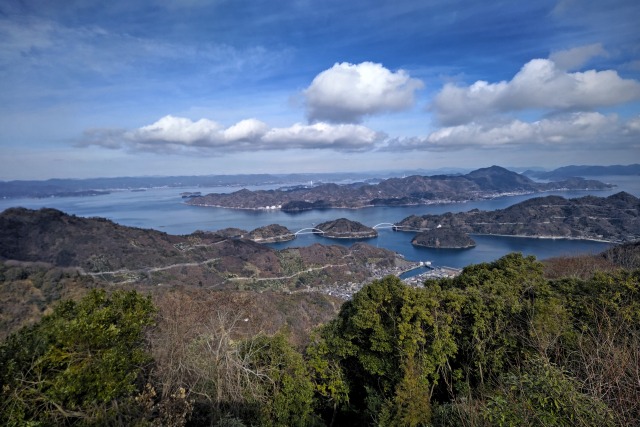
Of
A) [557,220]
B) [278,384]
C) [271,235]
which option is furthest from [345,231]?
[278,384]

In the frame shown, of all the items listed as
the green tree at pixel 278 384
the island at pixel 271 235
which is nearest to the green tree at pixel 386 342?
the green tree at pixel 278 384

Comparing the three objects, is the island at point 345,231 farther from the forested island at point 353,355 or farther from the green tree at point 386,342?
the green tree at point 386,342

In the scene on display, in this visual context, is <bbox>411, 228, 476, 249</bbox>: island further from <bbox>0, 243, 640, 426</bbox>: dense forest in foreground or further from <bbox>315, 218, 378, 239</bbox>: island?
<bbox>0, 243, 640, 426</bbox>: dense forest in foreground

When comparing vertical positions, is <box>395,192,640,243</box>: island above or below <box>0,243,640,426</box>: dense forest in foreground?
below

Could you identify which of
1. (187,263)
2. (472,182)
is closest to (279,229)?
(187,263)

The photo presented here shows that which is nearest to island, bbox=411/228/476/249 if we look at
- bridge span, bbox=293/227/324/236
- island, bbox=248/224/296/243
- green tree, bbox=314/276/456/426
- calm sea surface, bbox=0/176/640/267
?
calm sea surface, bbox=0/176/640/267

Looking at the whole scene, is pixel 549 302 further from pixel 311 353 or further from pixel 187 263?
pixel 187 263
